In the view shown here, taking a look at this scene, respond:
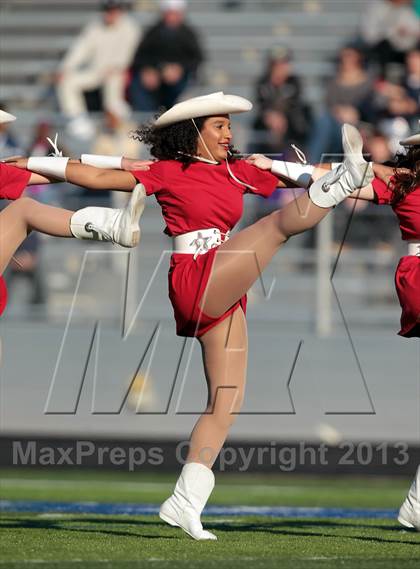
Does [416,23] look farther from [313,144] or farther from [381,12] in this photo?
[313,144]

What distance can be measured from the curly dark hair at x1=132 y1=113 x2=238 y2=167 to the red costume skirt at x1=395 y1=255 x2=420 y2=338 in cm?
122

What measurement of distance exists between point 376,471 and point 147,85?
503 centimetres

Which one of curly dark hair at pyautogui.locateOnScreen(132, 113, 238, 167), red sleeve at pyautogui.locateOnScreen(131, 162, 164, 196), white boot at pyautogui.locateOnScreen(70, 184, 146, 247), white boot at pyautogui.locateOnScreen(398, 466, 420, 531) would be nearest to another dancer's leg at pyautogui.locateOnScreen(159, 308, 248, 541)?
white boot at pyautogui.locateOnScreen(70, 184, 146, 247)

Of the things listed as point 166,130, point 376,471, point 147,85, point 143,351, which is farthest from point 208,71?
point 166,130

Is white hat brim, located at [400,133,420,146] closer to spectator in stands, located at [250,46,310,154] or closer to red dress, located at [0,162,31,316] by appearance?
red dress, located at [0,162,31,316]

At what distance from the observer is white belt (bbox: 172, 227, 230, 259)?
7367 millimetres

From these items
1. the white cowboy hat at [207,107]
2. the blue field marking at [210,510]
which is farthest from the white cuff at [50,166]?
the blue field marking at [210,510]

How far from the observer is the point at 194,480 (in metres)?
7.16

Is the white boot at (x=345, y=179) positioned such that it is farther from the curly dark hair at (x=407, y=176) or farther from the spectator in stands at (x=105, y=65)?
the spectator in stands at (x=105, y=65)

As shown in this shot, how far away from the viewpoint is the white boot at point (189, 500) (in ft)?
23.4

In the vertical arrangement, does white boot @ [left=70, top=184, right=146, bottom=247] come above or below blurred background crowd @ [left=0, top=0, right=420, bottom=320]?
above

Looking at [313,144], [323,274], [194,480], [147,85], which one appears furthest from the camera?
[147,85]

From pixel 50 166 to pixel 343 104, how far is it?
24.5 feet

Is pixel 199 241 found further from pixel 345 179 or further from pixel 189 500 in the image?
pixel 189 500
